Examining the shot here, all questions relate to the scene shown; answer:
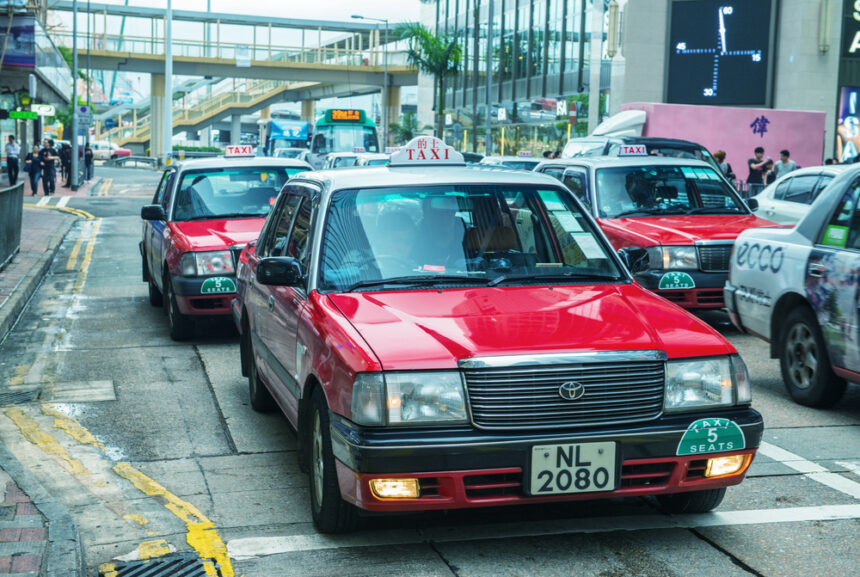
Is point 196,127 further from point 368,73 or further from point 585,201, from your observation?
point 585,201

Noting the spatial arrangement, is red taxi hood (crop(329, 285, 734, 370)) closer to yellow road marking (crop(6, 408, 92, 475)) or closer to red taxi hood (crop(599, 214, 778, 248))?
yellow road marking (crop(6, 408, 92, 475))

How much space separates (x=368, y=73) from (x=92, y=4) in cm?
1581

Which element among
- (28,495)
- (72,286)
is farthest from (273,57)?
(28,495)

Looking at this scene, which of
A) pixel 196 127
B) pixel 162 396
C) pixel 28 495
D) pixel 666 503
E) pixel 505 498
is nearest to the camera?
pixel 505 498

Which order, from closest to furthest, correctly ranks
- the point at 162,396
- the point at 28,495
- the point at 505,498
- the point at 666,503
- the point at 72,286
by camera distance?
the point at 505,498
the point at 666,503
the point at 28,495
the point at 162,396
the point at 72,286

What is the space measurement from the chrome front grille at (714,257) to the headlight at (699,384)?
561 cm

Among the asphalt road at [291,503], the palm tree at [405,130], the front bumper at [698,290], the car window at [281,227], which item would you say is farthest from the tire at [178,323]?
the palm tree at [405,130]

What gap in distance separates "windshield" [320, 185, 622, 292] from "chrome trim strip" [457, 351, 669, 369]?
105 cm

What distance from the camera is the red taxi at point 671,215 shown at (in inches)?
402

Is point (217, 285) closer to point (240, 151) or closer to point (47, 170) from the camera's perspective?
point (240, 151)

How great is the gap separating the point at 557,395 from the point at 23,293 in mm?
10410

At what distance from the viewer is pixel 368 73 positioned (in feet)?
212

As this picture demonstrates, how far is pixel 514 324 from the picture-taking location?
4.83 m

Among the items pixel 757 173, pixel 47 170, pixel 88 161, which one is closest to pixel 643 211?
pixel 757 173
